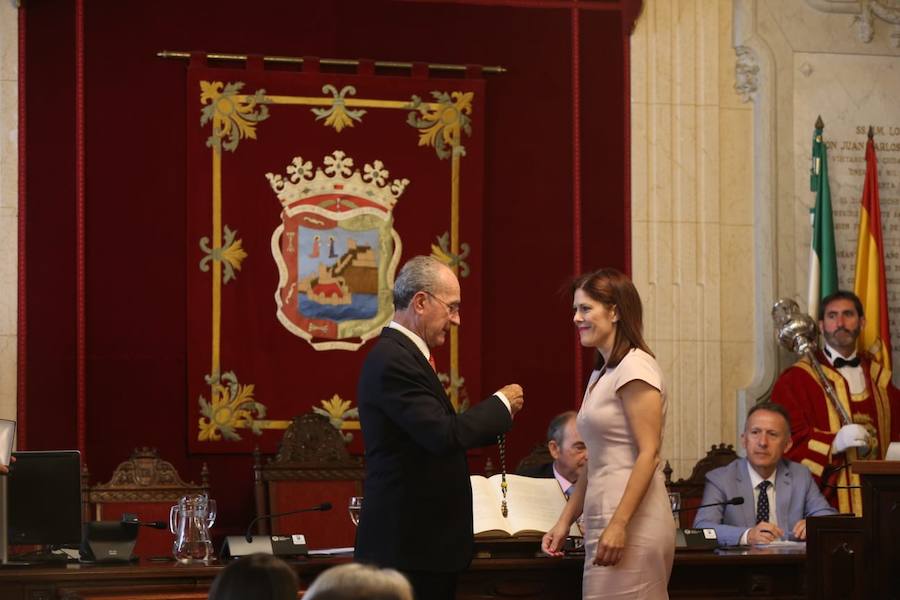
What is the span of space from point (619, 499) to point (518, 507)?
0.95 metres

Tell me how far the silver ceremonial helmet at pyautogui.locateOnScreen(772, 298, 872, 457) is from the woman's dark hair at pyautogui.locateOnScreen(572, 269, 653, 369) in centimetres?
314

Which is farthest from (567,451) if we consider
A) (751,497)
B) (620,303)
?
(620,303)

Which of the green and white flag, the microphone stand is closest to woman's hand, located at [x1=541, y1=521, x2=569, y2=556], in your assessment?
the microphone stand

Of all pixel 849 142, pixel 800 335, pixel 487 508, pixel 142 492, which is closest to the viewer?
pixel 487 508

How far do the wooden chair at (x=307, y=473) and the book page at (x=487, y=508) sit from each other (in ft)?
4.71

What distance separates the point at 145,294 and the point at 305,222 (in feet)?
2.81

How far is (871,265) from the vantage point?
25.0 feet

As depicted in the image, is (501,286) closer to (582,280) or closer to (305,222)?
(305,222)

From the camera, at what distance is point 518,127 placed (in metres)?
7.57

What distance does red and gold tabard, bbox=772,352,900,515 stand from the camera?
706cm

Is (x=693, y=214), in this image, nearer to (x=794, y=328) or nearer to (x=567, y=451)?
(x=794, y=328)

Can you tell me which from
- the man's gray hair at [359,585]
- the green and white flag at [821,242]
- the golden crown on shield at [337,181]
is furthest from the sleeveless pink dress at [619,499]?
the green and white flag at [821,242]

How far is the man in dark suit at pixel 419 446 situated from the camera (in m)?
3.90

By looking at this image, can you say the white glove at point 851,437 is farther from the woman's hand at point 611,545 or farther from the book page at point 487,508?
the woman's hand at point 611,545
